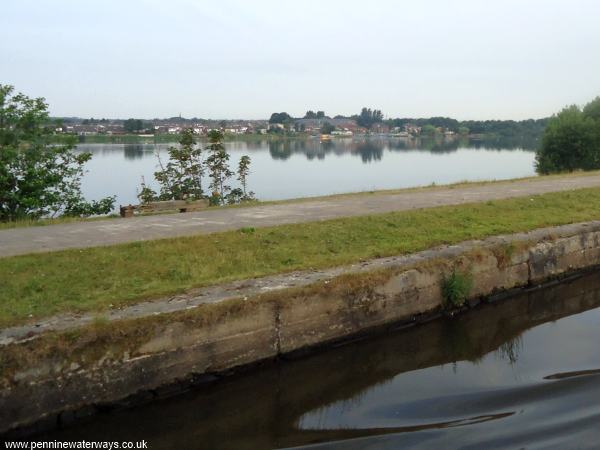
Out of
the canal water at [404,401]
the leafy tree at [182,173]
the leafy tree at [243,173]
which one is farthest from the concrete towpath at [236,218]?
the leafy tree at [243,173]

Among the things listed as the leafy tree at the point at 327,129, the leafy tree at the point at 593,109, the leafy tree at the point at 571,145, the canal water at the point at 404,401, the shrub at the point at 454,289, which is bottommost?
the canal water at the point at 404,401

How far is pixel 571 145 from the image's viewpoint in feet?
141

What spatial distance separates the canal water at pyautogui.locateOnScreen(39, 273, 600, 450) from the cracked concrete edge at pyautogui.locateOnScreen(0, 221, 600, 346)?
0.87m

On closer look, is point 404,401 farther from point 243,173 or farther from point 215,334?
point 243,173

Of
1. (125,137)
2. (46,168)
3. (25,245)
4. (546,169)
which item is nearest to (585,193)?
(25,245)

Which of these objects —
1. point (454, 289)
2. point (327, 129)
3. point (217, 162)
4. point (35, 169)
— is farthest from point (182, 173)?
point (327, 129)

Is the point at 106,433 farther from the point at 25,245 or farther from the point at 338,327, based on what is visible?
the point at 25,245

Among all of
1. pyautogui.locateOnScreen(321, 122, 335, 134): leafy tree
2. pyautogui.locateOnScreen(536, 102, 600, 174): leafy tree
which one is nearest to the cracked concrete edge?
pyautogui.locateOnScreen(536, 102, 600, 174): leafy tree

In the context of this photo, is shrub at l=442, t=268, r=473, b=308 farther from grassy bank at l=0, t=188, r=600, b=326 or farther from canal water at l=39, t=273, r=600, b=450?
grassy bank at l=0, t=188, r=600, b=326

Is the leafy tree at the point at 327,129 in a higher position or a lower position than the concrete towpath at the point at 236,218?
higher

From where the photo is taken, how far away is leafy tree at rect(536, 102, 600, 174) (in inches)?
1663

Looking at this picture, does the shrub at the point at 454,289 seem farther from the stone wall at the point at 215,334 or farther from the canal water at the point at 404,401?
the canal water at the point at 404,401

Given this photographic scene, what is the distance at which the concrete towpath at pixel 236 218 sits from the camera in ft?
28.3

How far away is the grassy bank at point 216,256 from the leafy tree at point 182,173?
1219 cm
